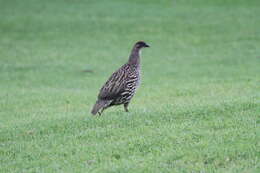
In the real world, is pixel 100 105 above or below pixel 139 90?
above

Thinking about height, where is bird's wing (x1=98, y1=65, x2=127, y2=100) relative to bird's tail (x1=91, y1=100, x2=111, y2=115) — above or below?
above

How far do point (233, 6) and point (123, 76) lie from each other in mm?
25876

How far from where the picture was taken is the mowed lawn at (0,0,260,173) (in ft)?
30.7

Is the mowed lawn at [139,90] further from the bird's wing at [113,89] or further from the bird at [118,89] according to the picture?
the bird's wing at [113,89]

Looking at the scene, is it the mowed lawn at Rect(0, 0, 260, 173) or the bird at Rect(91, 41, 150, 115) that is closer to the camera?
the mowed lawn at Rect(0, 0, 260, 173)

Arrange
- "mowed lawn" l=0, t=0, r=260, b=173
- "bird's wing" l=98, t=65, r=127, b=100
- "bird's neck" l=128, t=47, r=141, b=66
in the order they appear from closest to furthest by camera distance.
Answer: "mowed lawn" l=0, t=0, r=260, b=173, "bird's wing" l=98, t=65, r=127, b=100, "bird's neck" l=128, t=47, r=141, b=66

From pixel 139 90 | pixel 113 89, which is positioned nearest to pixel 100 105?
pixel 113 89

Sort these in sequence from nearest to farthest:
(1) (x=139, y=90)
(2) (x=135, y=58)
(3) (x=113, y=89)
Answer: (3) (x=113, y=89), (2) (x=135, y=58), (1) (x=139, y=90)

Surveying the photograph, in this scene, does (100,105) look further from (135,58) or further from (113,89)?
(135,58)

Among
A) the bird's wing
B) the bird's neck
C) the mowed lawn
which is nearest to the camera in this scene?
the mowed lawn

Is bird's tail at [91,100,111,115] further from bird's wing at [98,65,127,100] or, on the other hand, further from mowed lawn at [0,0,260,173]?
mowed lawn at [0,0,260,173]

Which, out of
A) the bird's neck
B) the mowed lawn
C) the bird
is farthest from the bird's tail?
the bird's neck

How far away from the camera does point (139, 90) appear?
66.8 ft

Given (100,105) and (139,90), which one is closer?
(100,105)
